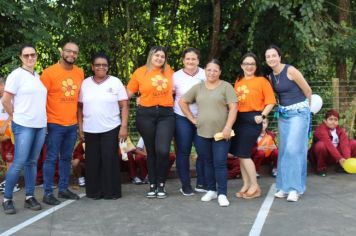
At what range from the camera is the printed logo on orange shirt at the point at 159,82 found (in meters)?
5.97

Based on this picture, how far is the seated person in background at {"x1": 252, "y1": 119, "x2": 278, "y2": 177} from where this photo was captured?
7.36 metres

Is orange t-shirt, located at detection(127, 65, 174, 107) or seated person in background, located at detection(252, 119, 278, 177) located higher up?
orange t-shirt, located at detection(127, 65, 174, 107)

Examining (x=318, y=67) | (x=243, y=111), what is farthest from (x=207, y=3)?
(x=243, y=111)

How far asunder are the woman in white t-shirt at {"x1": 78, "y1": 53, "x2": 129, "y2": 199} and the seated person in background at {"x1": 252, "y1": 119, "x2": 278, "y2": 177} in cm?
225

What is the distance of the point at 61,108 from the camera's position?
580 cm

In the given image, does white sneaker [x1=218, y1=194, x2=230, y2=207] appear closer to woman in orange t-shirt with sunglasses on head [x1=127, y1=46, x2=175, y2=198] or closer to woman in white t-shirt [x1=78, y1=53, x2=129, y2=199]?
woman in orange t-shirt with sunglasses on head [x1=127, y1=46, x2=175, y2=198]

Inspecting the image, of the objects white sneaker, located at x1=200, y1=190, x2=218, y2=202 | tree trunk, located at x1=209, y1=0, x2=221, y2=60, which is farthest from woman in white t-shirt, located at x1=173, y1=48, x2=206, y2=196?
tree trunk, located at x1=209, y1=0, x2=221, y2=60

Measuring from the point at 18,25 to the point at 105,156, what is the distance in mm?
4450

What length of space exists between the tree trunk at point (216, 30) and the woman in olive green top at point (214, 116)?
547 cm

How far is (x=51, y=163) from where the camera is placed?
590cm

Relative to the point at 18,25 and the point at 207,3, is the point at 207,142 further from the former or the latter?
the point at 207,3

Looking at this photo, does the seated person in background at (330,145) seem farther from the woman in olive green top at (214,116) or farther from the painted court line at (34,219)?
the painted court line at (34,219)

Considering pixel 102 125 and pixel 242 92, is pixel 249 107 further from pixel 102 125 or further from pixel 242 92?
pixel 102 125

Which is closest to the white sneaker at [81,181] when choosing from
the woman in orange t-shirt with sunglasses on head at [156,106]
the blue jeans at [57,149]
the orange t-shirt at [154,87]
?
the blue jeans at [57,149]
